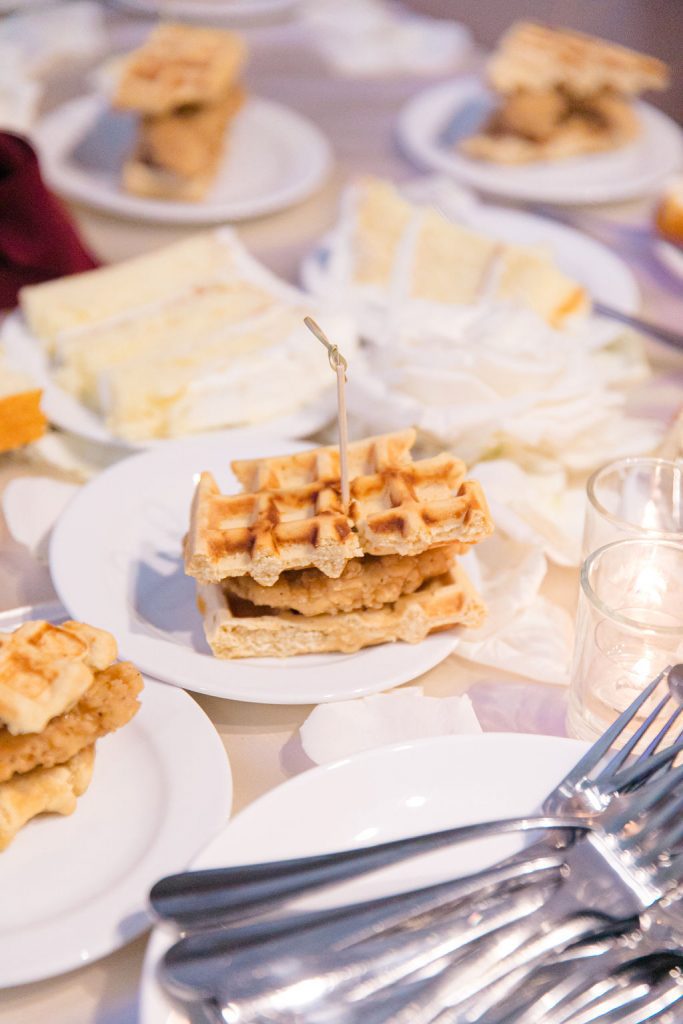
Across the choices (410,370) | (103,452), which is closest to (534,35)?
(410,370)

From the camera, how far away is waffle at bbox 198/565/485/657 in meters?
1.52

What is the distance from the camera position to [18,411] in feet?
6.48

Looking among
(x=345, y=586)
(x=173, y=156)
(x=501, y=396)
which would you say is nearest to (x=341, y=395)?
(x=345, y=586)

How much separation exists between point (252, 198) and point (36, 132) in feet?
2.58

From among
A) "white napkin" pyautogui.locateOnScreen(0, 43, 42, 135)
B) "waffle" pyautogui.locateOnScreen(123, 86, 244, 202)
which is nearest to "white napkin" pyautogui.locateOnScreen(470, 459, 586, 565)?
"waffle" pyautogui.locateOnScreen(123, 86, 244, 202)

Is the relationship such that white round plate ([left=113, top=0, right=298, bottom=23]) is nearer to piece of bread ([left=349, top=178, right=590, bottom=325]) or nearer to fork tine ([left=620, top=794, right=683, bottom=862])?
piece of bread ([left=349, top=178, right=590, bottom=325])

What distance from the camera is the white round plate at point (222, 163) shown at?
2.91 m

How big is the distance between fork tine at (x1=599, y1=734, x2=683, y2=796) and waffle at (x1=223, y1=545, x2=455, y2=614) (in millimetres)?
438

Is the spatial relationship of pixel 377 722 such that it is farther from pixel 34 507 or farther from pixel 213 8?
pixel 213 8

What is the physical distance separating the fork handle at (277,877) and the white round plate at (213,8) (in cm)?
392

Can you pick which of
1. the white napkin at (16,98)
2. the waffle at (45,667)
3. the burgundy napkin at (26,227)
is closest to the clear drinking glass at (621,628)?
the waffle at (45,667)

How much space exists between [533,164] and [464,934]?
274 centimetres

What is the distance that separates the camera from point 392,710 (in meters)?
1.48

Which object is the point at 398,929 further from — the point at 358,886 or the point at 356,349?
the point at 356,349
